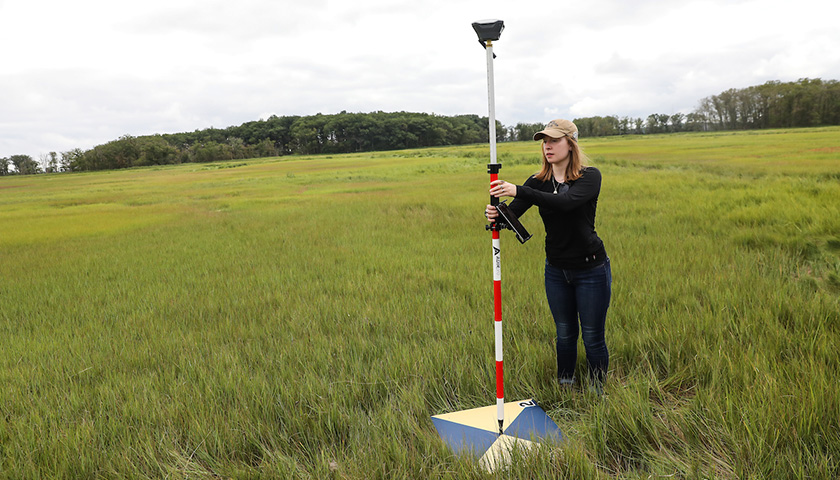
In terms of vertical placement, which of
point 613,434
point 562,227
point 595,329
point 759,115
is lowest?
point 613,434

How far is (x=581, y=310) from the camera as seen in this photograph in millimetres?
3268

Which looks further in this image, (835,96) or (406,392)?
(835,96)

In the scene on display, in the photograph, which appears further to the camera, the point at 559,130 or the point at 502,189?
the point at 559,130

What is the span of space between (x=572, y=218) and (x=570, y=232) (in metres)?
0.10

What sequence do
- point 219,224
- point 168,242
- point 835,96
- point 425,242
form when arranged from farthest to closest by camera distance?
point 835,96 → point 219,224 → point 168,242 → point 425,242

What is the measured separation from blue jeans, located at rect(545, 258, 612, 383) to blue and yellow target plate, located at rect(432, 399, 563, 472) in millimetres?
509

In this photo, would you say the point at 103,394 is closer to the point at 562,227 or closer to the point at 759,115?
the point at 562,227

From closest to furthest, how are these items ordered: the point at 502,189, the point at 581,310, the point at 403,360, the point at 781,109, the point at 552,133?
the point at 502,189
the point at 552,133
the point at 581,310
the point at 403,360
the point at 781,109

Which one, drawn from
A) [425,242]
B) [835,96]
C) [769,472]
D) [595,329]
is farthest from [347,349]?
[835,96]

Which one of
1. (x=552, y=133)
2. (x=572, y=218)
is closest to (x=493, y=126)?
(x=552, y=133)

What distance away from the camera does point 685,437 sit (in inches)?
113

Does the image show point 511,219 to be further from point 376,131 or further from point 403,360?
point 376,131

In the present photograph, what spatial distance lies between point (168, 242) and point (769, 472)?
13138mm

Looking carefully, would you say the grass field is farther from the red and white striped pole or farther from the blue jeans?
the red and white striped pole
